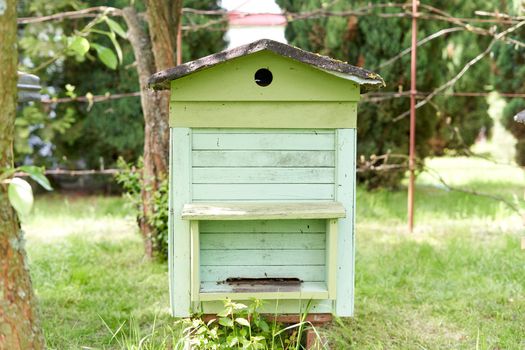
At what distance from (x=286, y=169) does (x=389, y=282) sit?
227cm

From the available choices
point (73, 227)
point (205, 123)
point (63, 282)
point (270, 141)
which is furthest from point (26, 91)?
point (73, 227)

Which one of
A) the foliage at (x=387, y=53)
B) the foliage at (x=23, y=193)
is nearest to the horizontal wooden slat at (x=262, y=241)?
the foliage at (x=23, y=193)

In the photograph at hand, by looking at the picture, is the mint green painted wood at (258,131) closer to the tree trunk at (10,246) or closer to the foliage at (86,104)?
the tree trunk at (10,246)

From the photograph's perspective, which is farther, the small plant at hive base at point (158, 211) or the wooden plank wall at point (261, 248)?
the small plant at hive base at point (158, 211)

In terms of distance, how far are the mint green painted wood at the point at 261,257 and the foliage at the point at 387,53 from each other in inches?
223

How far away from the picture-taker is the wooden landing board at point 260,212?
3328 millimetres

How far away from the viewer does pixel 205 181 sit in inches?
140

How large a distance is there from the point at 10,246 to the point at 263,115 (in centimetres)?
152

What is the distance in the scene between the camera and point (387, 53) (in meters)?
9.32

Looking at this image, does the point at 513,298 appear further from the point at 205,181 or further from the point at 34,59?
the point at 34,59

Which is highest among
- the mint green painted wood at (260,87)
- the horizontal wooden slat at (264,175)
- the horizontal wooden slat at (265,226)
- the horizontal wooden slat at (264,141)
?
the mint green painted wood at (260,87)

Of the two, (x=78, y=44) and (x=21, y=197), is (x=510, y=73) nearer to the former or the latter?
(x=78, y=44)

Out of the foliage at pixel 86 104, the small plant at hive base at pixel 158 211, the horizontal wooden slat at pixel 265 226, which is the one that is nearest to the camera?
the horizontal wooden slat at pixel 265 226

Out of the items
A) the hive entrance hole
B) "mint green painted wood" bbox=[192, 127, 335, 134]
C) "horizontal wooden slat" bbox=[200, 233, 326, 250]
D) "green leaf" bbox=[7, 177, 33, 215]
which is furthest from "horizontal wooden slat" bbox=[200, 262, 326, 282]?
"green leaf" bbox=[7, 177, 33, 215]
